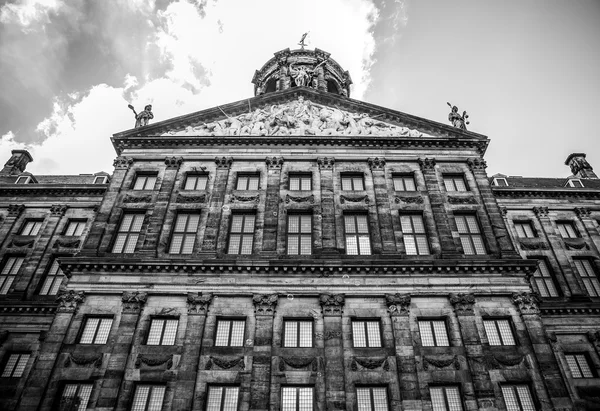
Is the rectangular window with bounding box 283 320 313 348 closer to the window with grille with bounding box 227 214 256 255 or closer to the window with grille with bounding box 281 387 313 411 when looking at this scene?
the window with grille with bounding box 281 387 313 411

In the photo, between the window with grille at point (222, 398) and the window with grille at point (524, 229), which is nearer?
the window with grille at point (222, 398)

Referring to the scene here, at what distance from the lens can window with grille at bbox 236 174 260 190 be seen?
92.5ft

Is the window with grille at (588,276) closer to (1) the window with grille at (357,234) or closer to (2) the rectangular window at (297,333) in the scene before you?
(1) the window with grille at (357,234)

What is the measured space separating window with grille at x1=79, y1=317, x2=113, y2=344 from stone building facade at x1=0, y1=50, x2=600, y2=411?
9 centimetres

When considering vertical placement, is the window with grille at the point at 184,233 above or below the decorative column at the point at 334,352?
above

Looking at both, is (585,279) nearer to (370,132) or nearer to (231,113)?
(370,132)

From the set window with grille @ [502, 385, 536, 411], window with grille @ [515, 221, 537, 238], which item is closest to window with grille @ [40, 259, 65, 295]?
window with grille @ [502, 385, 536, 411]

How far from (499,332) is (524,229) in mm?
13596

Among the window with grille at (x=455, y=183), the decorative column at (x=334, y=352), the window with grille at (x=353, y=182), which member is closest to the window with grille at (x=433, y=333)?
the decorative column at (x=334, y=352)

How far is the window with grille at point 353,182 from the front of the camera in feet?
92.4

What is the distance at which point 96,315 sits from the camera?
Result: 74.5 ft

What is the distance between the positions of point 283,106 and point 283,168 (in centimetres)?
588

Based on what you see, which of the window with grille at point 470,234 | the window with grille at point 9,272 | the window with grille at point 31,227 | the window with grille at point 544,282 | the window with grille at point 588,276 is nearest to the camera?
the window with grille at point 470,234

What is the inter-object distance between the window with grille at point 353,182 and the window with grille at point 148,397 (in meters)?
15.3
